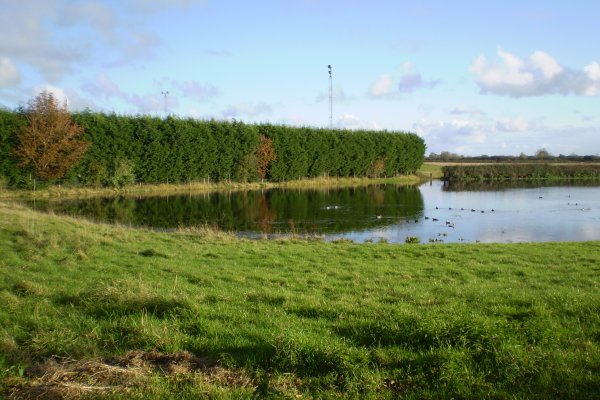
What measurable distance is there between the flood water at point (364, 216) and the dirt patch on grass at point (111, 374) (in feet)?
58.0

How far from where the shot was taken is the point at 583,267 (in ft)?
44.2

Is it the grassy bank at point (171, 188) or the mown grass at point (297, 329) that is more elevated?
the grassy bank at point (171, 188)

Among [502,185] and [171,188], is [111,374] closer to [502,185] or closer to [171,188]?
[171,188]

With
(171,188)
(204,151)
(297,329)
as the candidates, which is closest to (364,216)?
(297,329)

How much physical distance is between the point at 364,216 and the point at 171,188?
27.7 metres

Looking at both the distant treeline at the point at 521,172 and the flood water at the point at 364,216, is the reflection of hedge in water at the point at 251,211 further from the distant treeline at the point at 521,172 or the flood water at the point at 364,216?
the distant treeline at the point at 521,172

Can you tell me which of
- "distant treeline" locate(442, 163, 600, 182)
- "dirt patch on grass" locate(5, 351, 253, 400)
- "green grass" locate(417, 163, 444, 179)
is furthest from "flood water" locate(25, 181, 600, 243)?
"green grass" locate(417, 163, 444, 179)

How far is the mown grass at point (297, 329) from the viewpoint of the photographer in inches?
200

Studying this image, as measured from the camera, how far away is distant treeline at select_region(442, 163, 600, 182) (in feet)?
286

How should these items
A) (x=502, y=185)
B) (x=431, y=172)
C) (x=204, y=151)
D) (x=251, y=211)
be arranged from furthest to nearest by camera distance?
(x=431, y=172) < (x=502, y=185) < (x=204, y=151) < (x=251, y=211)

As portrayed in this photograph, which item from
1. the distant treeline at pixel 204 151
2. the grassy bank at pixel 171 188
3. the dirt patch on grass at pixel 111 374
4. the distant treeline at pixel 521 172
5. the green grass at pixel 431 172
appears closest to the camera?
the dirt patch on grass at pixel 111 374

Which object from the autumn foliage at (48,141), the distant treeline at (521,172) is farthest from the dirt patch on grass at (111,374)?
the distant treeline at (521,172)

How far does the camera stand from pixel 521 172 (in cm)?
8862

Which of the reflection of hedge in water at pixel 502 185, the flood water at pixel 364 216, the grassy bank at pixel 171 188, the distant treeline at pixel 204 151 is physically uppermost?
the distant treeline at pixel 204 151
